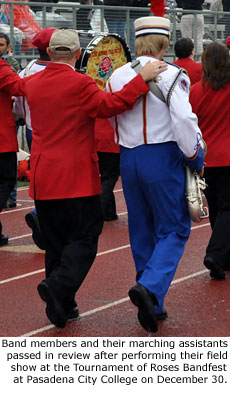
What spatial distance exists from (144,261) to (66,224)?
57 cm

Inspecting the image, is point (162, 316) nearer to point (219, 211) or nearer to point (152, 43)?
point (219, 211)

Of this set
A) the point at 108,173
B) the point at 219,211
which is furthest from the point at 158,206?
the point at 108,173

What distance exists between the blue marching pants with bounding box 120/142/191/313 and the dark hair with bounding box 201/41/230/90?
1.65 m

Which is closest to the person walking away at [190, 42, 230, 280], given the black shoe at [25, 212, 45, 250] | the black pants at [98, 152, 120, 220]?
the black shoe at [25, 212, 45, 250]

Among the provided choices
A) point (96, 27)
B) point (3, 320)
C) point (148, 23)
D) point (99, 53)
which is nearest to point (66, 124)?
point (148, 23)

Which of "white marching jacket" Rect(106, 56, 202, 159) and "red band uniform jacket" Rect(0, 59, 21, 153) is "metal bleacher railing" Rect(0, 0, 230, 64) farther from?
"white marching jacket" Rect(106, 56, 202, 159)

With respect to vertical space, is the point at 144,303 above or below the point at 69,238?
below

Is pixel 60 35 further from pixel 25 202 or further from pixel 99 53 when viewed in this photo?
pixel 25 202

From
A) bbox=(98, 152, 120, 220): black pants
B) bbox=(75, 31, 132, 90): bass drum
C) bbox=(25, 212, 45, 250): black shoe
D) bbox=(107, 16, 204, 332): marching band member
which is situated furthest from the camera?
bbox=(98, 152, 120, 220): black pants

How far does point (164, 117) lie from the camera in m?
5.23

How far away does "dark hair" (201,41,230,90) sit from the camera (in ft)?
22.1

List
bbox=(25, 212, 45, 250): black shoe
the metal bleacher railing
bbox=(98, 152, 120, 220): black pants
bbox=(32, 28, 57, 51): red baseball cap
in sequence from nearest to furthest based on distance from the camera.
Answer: bbox=(32, 28, 57, 51): red baseball cap
bbox=(25, 212, 45, 250): black shoe
bbox=(98, 152, 120, 220): black pants
the metal bleacher railing

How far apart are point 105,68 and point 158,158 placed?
2.89 m

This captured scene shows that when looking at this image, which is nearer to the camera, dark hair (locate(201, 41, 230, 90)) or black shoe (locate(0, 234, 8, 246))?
dark hair (locate(201, 41, 230, 90))
